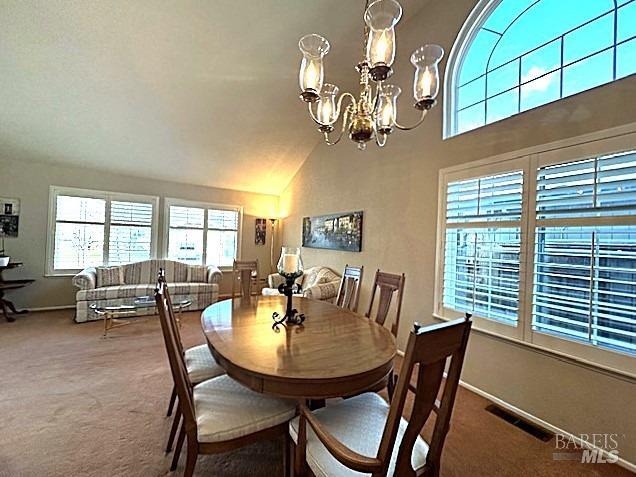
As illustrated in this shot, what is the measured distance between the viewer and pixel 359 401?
62.4 inches

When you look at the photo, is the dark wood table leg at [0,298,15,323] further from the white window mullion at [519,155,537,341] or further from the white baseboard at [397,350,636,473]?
the white window mullion at [519,155,537,341]

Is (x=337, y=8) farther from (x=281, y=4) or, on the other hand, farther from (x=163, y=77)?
(x=163, y=77)

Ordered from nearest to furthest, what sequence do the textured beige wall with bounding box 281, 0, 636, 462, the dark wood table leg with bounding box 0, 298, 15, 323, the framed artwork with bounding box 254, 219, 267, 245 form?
the textured beige wall with bounding box 281, 0, 636, 462 < the dark wood table leg with bounding box 0, 298, 15, 323 < the framed artwork with bounding box 254, 219, 267, 245

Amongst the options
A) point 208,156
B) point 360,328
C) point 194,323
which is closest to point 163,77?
point 208,156

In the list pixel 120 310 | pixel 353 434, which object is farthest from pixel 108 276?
pixel 353 434

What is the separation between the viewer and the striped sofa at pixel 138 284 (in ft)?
14.7

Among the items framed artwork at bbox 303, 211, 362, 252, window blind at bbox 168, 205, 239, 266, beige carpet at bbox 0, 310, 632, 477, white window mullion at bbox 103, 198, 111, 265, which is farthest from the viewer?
window blind at bbox 168, 205, 239, 266

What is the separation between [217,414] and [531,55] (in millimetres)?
3587

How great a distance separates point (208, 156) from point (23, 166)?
290 cm

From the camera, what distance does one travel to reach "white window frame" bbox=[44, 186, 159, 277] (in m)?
4.96

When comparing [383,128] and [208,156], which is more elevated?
[208,156]

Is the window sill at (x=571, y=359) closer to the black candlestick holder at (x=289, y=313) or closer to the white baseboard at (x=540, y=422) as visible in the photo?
the white baseboard at (x=540, y=422)

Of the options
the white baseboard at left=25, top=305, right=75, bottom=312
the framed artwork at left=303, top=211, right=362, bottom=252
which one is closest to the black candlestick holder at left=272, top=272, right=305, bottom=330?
the framed artwork at left=303, top=211, right=362, bottom=252

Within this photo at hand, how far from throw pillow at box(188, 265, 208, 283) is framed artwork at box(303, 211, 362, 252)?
2.04 meters
